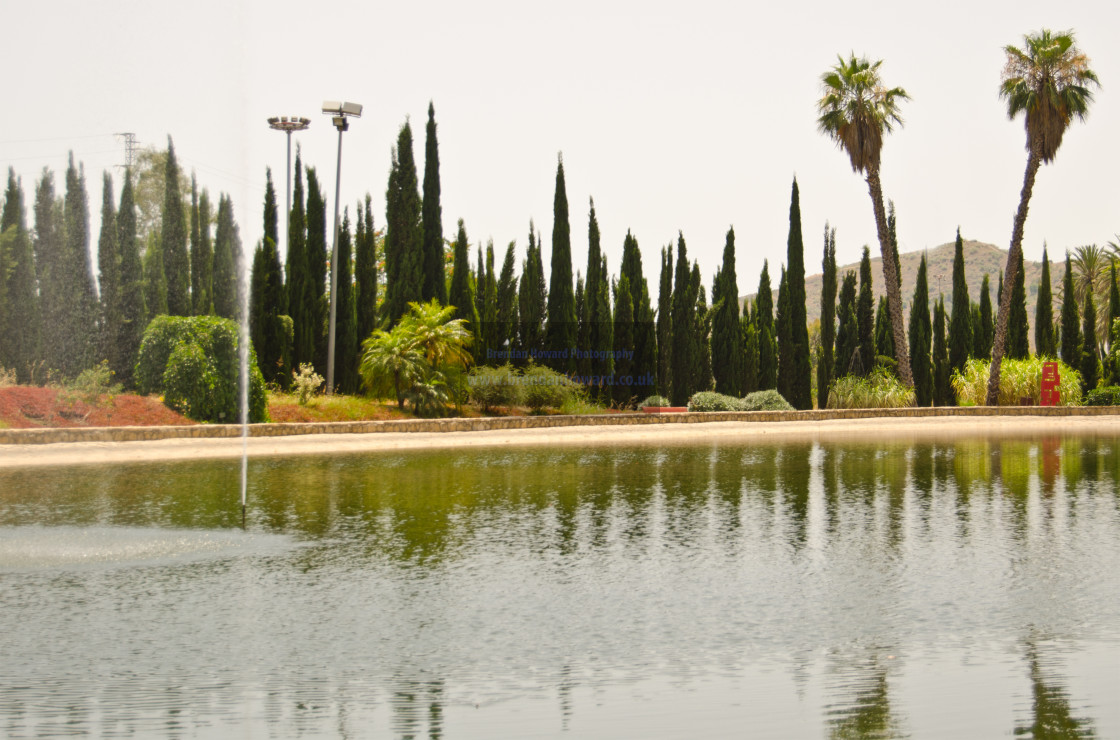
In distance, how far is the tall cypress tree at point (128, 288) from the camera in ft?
113

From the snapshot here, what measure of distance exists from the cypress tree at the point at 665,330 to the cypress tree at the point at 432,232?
842 centimetres

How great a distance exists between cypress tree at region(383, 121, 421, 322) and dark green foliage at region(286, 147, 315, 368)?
2656 millimetres

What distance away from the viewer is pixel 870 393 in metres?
38.7

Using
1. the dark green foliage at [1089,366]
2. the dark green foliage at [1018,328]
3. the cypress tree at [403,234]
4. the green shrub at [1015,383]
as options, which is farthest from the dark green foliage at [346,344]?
the dark green foliage at [1089,366]

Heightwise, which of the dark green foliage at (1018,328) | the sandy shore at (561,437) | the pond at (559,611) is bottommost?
the pond at (559,611)

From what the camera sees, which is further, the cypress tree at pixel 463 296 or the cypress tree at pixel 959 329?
the cypress tree at pixel 959 329

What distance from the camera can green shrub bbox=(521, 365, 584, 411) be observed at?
104 feet

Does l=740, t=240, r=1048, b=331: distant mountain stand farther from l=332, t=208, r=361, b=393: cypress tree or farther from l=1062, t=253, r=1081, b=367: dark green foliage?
l=332, t=208, r=361, b=393: cypress tree

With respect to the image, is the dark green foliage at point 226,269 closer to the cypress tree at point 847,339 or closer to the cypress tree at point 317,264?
the cypress tree at point 317,264

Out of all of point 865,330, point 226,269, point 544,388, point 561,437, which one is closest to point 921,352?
point 865,330

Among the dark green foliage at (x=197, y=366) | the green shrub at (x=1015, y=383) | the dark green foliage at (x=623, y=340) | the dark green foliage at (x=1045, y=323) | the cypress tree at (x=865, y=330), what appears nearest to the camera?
the dark green foliage at (x=197, y=366)

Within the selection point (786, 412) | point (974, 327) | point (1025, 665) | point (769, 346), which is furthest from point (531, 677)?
point (974, 327)

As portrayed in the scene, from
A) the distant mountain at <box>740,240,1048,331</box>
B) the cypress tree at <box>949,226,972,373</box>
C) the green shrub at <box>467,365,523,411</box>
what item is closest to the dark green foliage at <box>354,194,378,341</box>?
the green shrub at <box>467,365,523,411</box>

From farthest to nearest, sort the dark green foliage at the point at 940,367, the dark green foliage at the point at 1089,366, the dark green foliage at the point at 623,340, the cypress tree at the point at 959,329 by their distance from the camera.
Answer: the dark green foliage at the point at 1089,366
the cypress tree at the point at 959,329
the dark green foliage at the point at 940,367
the dark green foliage at the point at 623,340
